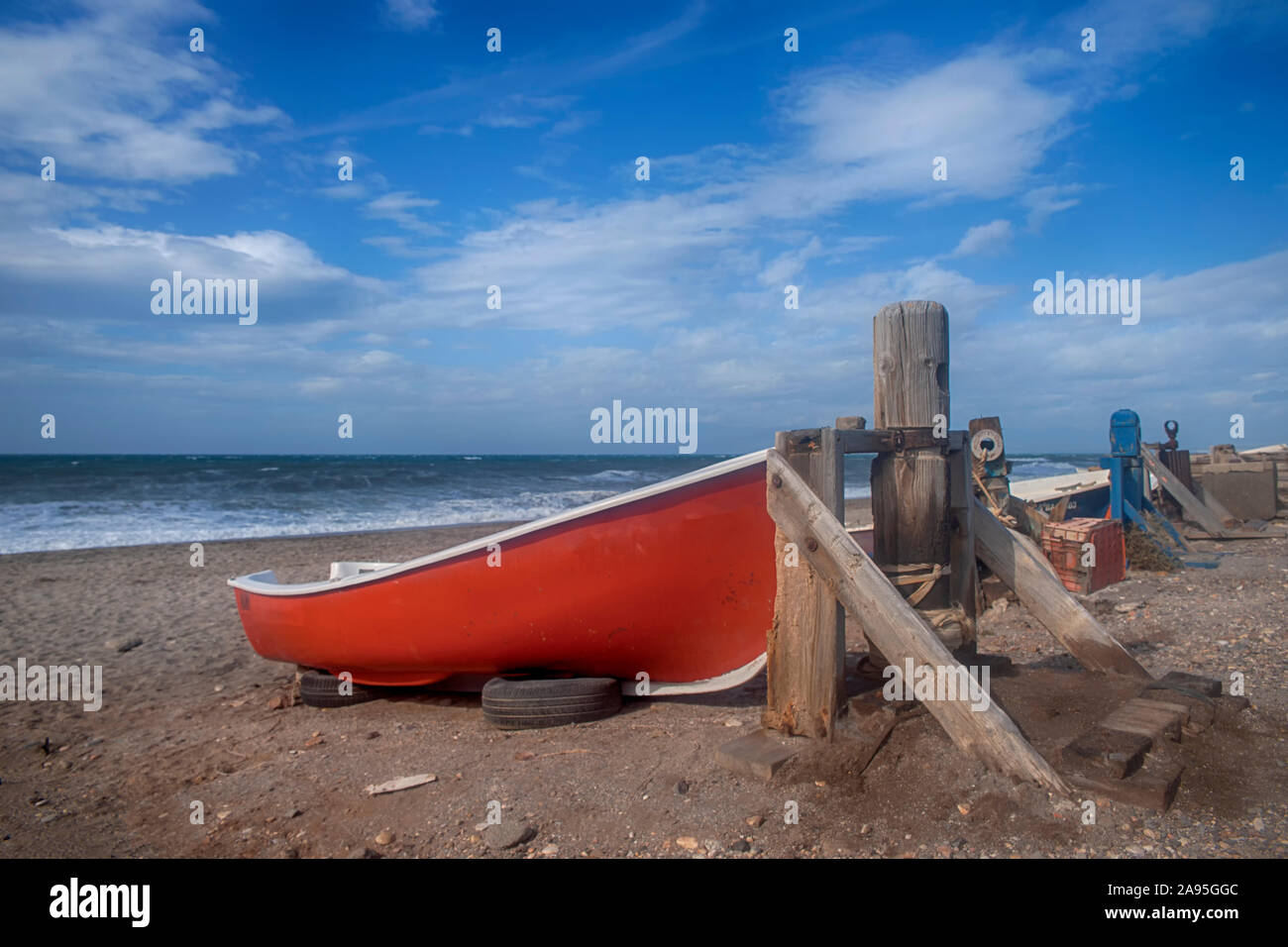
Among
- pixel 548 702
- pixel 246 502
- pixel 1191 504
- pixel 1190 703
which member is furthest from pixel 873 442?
pixel 246 502

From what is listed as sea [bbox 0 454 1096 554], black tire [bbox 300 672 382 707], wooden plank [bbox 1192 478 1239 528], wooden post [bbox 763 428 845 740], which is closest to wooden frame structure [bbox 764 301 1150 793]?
wooden post [bbox 763 428 845 740]

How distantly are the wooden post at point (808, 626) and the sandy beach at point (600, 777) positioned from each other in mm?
234

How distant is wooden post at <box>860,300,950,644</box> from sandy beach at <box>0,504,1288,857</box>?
0.74 meters

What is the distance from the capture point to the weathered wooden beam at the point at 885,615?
2.68 m

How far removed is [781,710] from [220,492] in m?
28.4

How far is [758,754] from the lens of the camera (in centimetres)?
314

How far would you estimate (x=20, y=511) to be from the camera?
68.4 ft

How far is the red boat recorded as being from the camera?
4027 mm

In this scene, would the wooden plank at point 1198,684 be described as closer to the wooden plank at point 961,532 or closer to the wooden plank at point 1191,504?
the wooden plank at point 961,532

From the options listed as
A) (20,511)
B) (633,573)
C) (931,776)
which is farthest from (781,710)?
(20,511)

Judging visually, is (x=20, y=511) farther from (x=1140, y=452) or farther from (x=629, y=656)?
(x=1140, y=452)

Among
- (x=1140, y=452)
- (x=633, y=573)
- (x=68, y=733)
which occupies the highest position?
(x=1140, y=452)

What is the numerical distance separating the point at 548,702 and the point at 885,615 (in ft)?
6.71

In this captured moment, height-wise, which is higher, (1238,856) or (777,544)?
(777,544)
